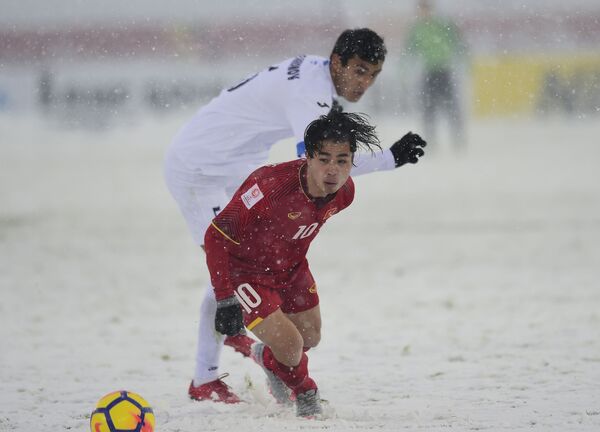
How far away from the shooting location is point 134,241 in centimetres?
1007

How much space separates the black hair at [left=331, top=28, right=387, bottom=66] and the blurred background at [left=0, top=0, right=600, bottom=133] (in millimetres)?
14128

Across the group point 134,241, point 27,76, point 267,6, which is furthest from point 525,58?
point 134,241

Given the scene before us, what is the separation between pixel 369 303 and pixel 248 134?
287 cm

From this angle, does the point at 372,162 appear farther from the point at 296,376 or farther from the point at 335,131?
the point at 296,376

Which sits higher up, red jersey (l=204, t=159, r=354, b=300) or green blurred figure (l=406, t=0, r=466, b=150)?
green blurred figure (l=406, t=0, r=466, b=150)

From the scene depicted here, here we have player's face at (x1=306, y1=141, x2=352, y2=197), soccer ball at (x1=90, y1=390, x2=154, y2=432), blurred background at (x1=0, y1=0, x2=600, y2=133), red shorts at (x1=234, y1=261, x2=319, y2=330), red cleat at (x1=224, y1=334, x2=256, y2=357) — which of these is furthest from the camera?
blurred background at (x1=0, y1=0, x2=600, y2=133)

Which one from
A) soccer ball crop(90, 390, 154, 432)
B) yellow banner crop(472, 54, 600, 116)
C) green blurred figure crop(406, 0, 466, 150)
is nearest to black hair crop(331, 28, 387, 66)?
soccer ball crop(90, 390, 154, 432)

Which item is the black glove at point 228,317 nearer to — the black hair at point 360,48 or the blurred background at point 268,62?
the black hair at point 360,48

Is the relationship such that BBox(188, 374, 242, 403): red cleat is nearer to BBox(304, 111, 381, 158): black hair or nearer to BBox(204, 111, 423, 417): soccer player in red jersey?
BBox(204, 111, 423, 417): soccer player in red jersey

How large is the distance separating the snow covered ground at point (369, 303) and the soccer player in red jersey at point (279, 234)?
0.37 metres

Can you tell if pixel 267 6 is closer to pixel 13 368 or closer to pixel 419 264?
pixel 419 264

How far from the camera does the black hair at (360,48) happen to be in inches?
173

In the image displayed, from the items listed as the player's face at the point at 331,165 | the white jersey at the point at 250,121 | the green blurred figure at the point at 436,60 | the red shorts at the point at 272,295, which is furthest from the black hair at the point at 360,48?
the green blurred figure at the point at 436,60

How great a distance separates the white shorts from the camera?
4.76 meters
